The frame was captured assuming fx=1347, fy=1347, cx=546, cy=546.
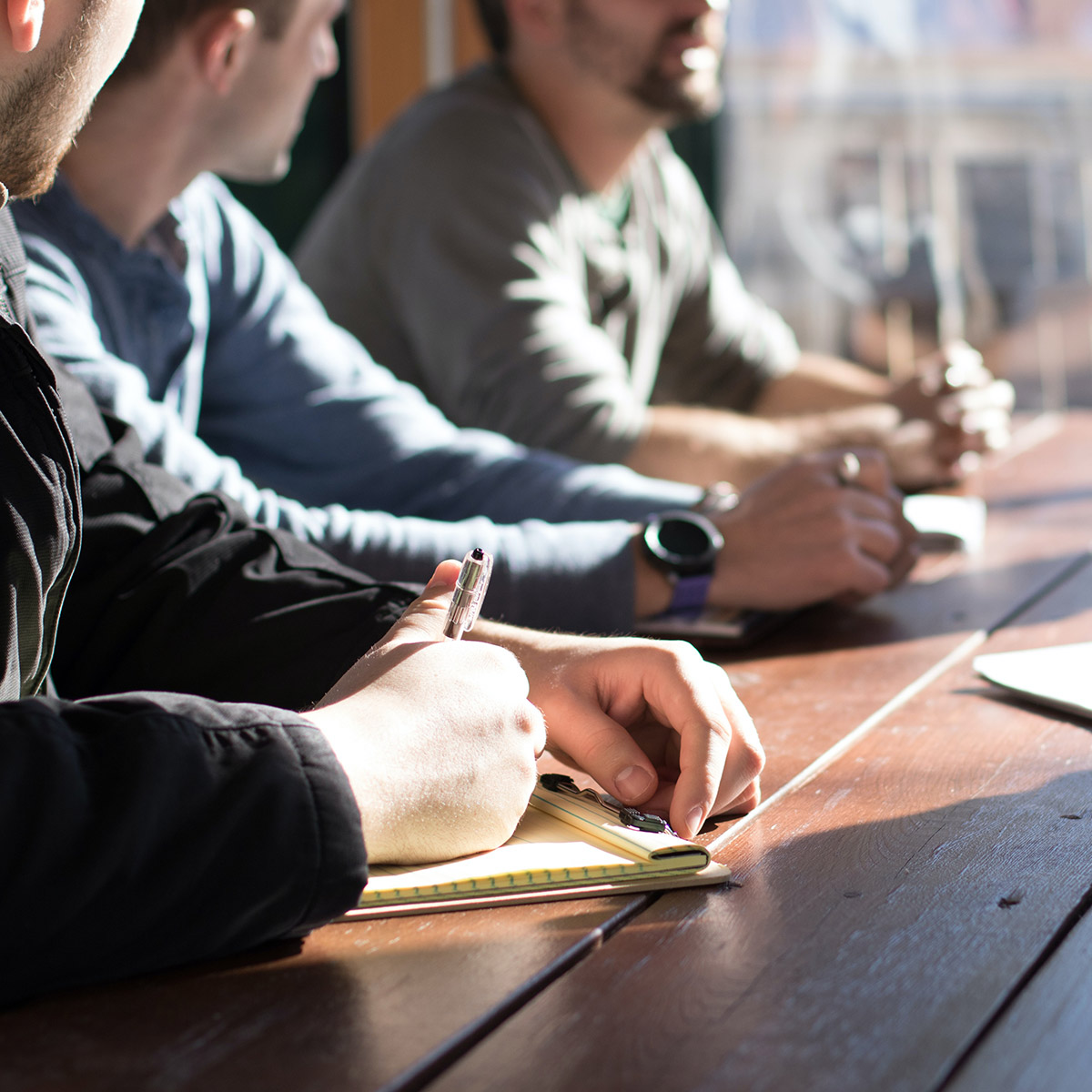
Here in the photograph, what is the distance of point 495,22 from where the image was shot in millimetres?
2178

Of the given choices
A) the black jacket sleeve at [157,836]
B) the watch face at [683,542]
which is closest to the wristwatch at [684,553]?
the watch face at [683,542]

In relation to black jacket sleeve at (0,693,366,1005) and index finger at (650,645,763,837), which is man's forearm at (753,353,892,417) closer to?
index finger at (650,645,763,837)

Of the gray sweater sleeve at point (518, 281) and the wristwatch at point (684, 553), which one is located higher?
the gray sweater sleeve at point (518, 281)

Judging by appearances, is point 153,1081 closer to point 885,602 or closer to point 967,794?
point 967,794

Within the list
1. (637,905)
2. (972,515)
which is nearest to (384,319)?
(972,515)

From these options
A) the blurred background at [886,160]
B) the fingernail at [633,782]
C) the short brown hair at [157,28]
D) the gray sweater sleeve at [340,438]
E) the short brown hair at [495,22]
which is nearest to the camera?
the fingernail at [633,782]

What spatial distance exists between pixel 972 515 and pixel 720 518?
1.53ft

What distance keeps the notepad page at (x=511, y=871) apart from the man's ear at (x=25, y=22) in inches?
18.9

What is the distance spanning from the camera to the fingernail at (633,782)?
0.70 m

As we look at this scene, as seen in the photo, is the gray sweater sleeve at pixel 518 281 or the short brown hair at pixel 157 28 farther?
the gray sweater sleeve at pixel 518 281

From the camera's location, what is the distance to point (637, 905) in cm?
60

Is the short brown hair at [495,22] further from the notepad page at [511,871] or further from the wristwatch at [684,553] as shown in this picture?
the notepad page at [511,871]

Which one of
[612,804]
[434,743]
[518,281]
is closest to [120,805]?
[434,743]

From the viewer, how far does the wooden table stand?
0.46 metres
